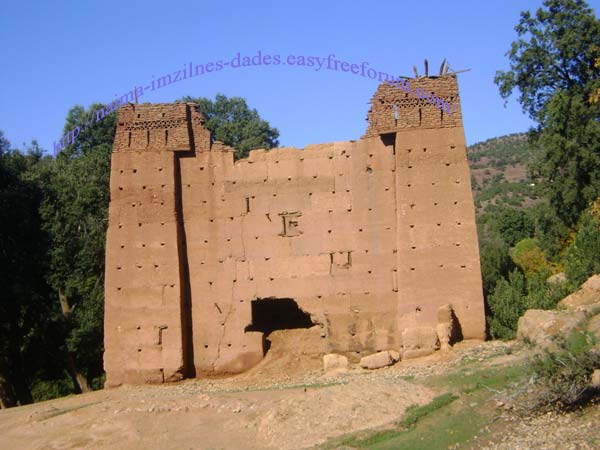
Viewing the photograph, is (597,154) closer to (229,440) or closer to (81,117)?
(229,440)

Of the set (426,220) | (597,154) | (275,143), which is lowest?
(426,220)

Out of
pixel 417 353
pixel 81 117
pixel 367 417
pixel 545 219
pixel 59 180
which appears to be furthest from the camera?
pixel 81 117

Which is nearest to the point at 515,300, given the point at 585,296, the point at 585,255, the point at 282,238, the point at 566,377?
the point at 585,296

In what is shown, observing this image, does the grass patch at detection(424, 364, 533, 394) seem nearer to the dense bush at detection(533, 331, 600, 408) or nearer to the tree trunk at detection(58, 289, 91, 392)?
the dense bush at detection(533, 331, 600, 408)

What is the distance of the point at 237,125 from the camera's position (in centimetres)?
3575

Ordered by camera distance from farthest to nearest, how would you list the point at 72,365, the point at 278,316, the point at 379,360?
the point at 72,365 < the point at 278,316 < the point at 379,360

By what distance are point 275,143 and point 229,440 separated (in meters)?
27.3

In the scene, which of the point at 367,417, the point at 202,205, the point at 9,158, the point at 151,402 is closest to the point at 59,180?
the point at 9,158

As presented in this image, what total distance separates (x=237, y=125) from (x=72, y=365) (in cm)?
1684

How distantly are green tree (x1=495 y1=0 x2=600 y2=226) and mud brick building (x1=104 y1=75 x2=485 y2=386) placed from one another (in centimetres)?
1028

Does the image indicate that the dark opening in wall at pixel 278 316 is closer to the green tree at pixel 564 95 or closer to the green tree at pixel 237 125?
the green tree at pixel 564 95

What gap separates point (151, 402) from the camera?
1316 centimetres

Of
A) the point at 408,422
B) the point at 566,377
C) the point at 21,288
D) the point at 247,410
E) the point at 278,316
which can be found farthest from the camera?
the point at 21,288

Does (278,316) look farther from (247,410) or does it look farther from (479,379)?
(479,379)
